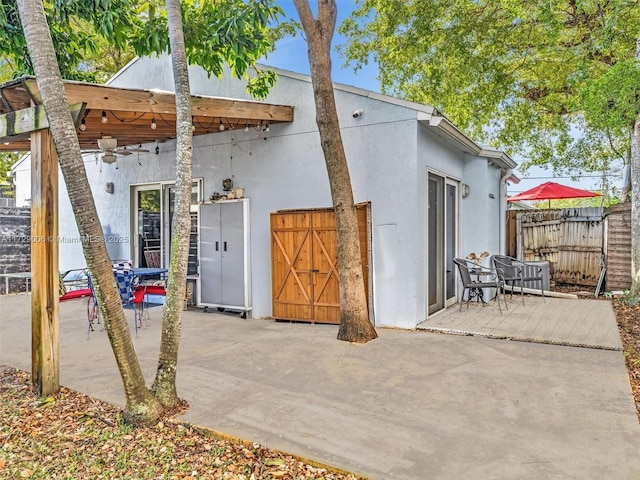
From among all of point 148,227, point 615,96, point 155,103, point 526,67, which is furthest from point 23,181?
point 526,67

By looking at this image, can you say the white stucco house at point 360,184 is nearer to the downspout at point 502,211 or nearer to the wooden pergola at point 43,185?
the downspout at point 502,211

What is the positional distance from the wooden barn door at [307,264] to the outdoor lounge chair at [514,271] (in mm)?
2945

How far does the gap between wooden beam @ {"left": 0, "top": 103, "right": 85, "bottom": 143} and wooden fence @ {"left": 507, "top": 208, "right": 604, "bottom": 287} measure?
955cm

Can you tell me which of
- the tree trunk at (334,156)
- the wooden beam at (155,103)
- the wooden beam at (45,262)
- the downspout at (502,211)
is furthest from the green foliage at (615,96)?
the wooden beam at (45,262)

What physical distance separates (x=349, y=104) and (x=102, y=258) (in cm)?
436

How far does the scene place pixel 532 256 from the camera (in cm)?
1053

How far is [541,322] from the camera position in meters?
6.31

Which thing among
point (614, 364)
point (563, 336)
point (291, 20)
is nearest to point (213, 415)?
point (614, 364)

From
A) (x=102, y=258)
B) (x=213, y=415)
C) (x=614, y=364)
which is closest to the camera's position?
(x=102, y=258)

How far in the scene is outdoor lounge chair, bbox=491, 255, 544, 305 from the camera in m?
7.67

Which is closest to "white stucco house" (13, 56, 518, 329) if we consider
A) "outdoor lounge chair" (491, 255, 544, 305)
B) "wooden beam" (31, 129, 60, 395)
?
"outdoor lounge chair" (491, 255, 544, 305)

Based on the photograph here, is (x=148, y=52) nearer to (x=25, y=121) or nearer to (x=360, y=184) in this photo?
(x=25, y=121)

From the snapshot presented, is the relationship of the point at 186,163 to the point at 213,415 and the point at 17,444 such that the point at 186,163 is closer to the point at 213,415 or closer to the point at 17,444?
the point at 213,415

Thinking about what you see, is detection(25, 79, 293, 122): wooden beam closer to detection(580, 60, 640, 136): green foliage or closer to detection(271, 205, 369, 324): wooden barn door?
detection(271, 205, 369, 324): wooden barn door
